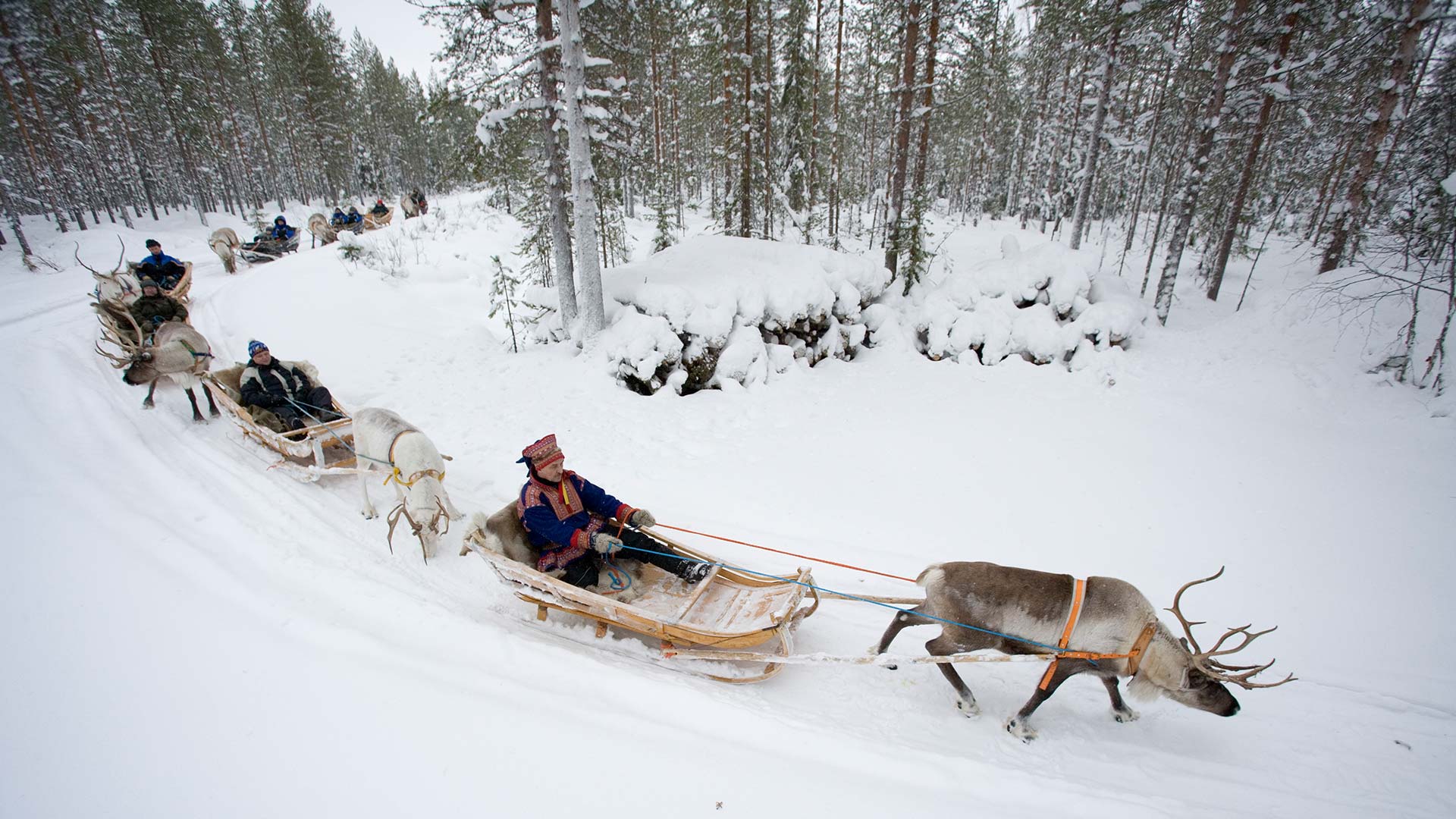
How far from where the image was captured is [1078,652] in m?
3.32

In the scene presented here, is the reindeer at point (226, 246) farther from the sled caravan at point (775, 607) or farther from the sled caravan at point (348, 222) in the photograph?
the sled caravan at point (775, 607)

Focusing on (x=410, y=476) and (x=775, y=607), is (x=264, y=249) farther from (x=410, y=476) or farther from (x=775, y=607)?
(x=775, y=607)

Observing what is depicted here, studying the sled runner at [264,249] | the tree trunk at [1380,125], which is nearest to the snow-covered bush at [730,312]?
the tree trunk at [1380,125]

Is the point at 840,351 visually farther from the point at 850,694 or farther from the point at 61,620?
the point at 61,620

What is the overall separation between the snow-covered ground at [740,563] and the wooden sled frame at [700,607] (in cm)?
26

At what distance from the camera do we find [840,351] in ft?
35.2

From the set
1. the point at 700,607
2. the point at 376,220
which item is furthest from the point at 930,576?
the point at 376,220

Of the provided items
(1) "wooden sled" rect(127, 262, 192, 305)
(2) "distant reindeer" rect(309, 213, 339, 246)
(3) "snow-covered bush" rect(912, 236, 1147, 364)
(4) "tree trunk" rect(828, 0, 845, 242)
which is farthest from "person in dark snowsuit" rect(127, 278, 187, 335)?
(4) "tree trunk" rect(828, 0, 845, 242)

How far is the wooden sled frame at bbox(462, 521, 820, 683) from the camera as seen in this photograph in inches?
146

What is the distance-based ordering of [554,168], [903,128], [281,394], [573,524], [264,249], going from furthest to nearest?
[264,249]
[903,128]
[554,168]
[281,394]
[573,524]

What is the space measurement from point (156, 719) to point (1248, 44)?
1871cm

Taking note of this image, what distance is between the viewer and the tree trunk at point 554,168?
8.58 m

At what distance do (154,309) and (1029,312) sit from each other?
1738 cm

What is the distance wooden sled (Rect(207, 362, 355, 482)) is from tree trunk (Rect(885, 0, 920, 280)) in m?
10.7
